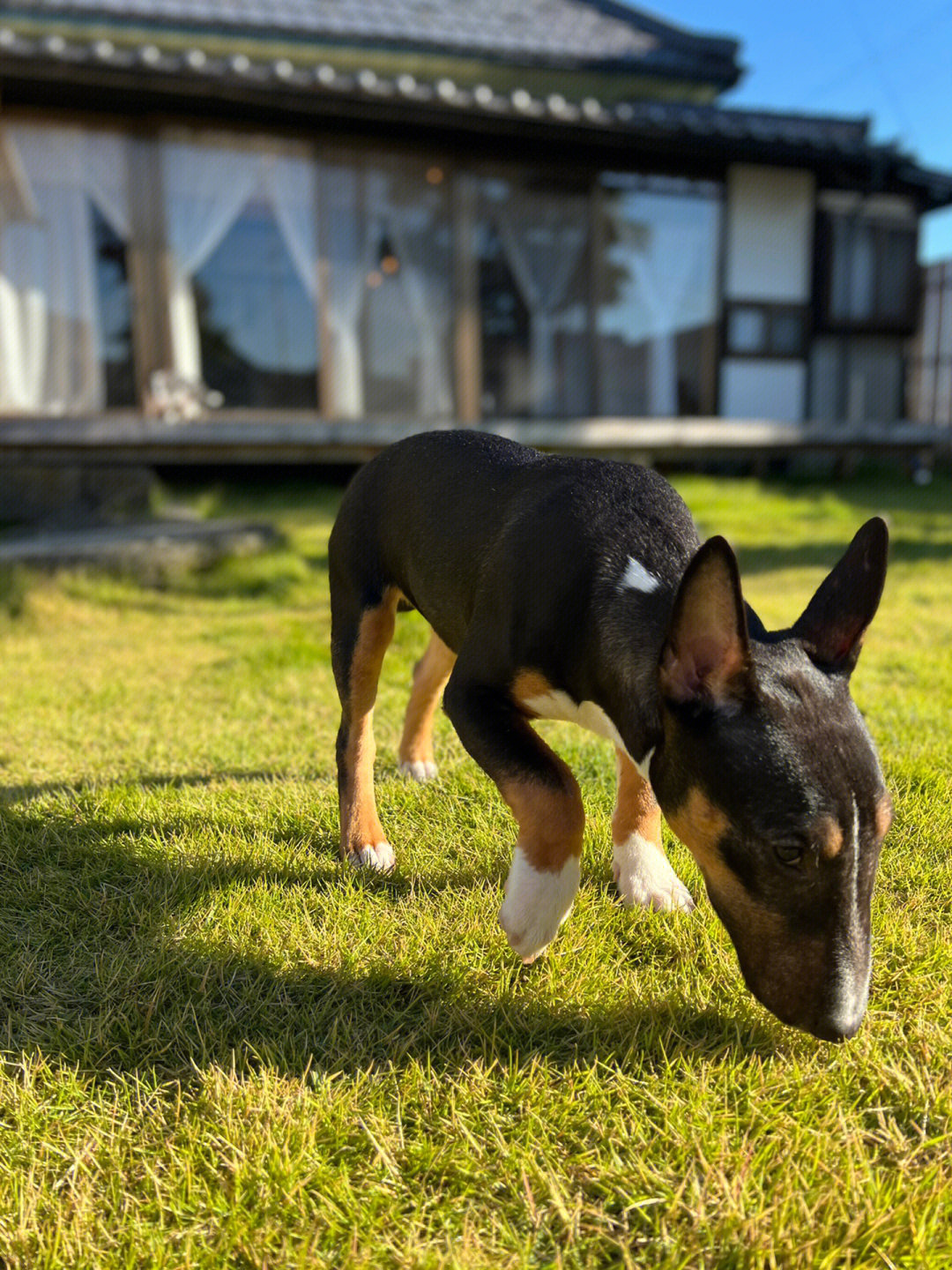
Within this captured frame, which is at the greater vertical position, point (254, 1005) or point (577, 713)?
point (577, 713)

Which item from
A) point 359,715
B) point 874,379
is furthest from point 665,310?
point 359,715

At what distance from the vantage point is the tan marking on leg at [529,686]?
7.02ft

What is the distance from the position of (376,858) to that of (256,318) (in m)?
8.93

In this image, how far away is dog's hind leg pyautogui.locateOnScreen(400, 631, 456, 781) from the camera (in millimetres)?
3320

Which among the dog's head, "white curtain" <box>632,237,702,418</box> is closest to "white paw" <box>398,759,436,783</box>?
the dog's head

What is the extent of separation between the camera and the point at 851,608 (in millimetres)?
1786

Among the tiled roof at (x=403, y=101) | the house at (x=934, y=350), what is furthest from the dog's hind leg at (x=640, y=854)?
the house at (x=934, y=350)

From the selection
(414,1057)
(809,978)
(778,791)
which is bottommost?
(414,1057)

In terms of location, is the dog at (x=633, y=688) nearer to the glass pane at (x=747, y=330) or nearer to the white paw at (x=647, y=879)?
the white paw at (x=647, y=879)

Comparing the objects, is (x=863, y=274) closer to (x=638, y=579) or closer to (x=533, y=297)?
(x=533, y=297)

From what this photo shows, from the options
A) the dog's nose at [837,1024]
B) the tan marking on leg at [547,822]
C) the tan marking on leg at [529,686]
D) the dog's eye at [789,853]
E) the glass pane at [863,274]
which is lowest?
the dog's nose at [837,1024]

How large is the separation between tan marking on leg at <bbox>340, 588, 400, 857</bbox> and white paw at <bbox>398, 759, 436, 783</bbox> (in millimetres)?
482

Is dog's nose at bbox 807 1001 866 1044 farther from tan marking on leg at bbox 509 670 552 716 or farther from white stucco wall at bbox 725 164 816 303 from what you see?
white stucco wall at bbox 725 164 816 303

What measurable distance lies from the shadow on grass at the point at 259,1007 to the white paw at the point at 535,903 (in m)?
0.12
